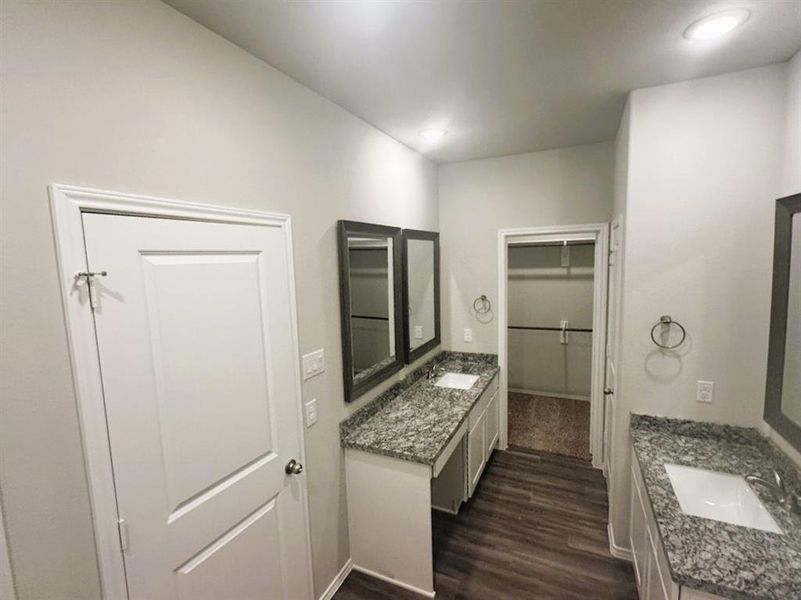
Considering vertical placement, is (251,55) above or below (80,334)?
above

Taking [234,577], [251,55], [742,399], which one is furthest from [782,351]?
[251,55]

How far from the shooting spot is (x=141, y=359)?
1.17 metres

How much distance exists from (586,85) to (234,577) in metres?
2.80

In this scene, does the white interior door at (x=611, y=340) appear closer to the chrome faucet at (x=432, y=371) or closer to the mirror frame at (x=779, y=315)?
Result: the mirror frame at (x=779, y=315)

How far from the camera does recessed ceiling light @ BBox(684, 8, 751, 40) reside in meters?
1.36

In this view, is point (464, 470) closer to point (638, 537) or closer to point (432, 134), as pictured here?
point (638, 537)

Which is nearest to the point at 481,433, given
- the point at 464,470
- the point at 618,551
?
the point at 464,470

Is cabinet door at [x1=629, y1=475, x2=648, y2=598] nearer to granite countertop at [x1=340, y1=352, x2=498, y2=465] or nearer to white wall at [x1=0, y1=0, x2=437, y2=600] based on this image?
granite countertop at [x1=340, y1=352, x2=498, y2=465]

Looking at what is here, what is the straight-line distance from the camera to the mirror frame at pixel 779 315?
166 cm

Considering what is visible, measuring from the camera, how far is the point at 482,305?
11.3 ft

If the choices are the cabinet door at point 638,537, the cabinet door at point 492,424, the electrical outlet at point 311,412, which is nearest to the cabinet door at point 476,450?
the cabinet door at point 492,424

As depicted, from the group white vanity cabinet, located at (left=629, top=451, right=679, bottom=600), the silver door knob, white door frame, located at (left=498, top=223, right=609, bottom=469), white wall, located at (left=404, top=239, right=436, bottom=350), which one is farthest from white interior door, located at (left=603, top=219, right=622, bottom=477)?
the silver door knob

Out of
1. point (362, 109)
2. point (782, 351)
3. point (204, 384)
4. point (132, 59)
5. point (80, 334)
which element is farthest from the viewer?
point (362, 109)

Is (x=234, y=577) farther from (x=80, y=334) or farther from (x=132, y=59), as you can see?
(x=132, y=59)
